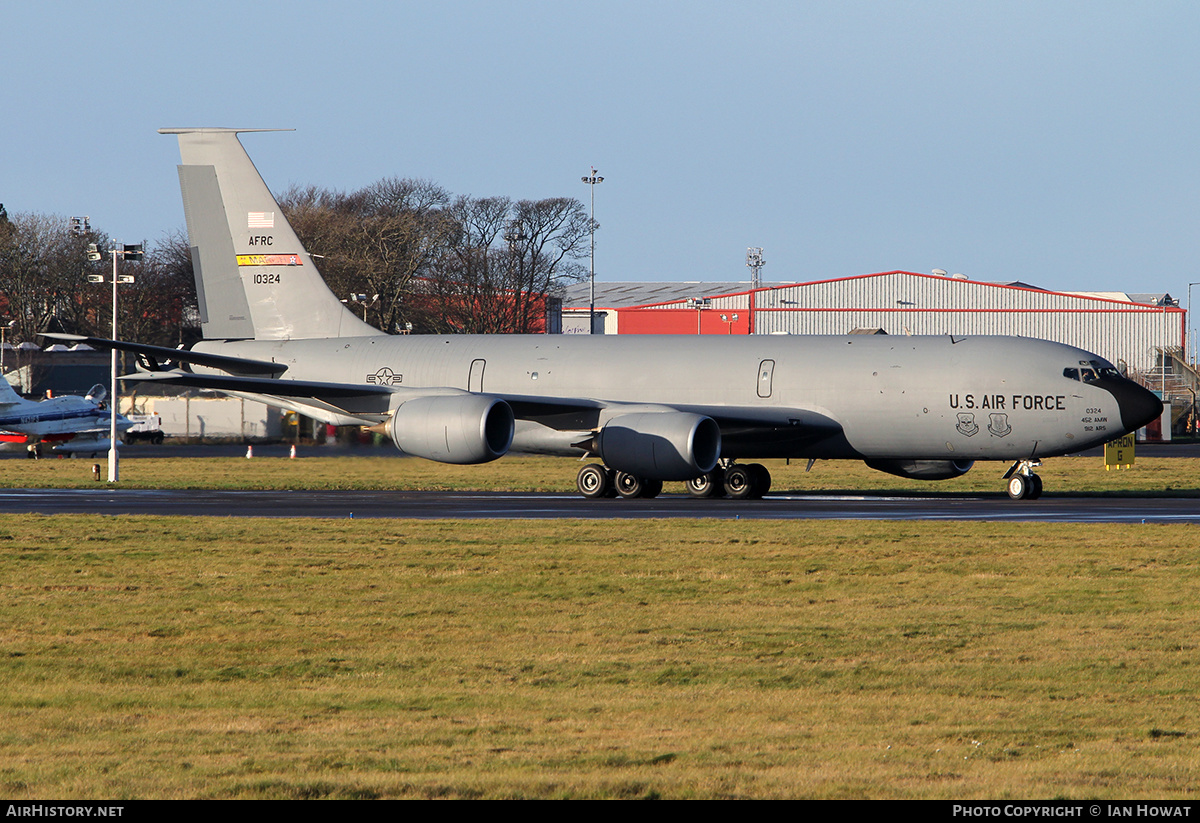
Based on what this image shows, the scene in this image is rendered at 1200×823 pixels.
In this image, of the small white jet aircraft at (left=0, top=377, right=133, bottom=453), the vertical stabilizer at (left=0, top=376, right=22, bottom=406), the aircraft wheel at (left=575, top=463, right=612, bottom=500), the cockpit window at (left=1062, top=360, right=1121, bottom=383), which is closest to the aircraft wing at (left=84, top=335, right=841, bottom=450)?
the aircraft wheel at (left=575, top=463, right=612, bottom=500)

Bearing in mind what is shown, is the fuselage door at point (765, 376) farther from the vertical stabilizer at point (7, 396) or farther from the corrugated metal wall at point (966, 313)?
the corrugated metal wall at point (966, 313)

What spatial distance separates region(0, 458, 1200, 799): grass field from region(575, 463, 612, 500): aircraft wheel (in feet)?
38.8

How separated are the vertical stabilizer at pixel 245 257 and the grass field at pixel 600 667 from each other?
17846 mm

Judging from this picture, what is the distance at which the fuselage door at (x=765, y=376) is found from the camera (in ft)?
112

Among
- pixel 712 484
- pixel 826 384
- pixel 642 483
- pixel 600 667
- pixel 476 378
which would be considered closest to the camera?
pixel 600 667

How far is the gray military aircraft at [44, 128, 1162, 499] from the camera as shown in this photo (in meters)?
32.1

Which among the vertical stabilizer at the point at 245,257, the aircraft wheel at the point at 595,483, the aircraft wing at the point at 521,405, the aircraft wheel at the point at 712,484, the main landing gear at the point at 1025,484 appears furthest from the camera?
the vertical stabilizer at the point at 245,257

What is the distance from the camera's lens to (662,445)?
31.5 m

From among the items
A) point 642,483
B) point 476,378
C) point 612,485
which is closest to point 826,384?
point 642,483

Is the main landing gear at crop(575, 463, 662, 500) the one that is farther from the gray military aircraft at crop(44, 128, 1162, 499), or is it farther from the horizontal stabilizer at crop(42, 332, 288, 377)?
the horizontal stabilizer at crop(42, 332, 288, 377)

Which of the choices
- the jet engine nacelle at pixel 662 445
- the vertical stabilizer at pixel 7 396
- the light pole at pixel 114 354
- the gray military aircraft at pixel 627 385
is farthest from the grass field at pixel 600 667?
the vertical stabilizer at pixel 7 396

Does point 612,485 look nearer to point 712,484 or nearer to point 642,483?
point 642,483

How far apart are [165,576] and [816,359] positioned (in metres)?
19.6

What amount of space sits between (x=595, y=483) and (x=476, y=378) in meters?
4.77
